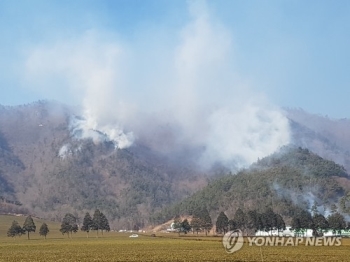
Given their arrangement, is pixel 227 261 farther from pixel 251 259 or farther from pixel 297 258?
pixel 297 258

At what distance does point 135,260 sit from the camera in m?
80.9

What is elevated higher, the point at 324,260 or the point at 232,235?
the point at 232,235

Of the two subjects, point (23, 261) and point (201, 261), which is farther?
point (23, 261)

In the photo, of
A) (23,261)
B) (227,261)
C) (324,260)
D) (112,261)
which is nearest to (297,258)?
(324,260)

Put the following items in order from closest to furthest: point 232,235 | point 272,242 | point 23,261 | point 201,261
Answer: point 232,235, point 201,261, point 23,261, point 272,242

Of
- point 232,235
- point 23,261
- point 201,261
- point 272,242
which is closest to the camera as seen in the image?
point 232,235

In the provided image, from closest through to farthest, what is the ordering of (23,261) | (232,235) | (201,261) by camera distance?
(232,235) < (201,261) < (23,261)

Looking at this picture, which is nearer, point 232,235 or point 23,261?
point 232,235

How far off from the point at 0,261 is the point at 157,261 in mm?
28167

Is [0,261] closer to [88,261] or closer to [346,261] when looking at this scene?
[88,261]

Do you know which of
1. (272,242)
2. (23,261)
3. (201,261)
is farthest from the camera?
(272,242)

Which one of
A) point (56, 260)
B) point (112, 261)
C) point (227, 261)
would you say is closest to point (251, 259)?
point (227, 261)

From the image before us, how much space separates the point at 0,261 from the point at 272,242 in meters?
76.6

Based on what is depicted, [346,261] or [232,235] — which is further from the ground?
[232,235]
